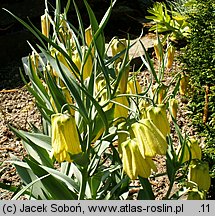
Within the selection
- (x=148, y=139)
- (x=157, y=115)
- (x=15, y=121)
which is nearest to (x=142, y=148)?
(x=148, y=139)

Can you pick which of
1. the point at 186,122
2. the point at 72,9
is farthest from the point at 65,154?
the point at 72,9

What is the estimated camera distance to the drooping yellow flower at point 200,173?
188 cm

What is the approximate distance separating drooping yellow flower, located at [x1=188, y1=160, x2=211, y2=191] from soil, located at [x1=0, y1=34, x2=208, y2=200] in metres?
0.86

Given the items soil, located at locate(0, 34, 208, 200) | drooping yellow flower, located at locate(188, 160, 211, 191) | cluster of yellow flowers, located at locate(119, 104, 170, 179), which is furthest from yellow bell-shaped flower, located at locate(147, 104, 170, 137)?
soil, located at locate(0, 34, 208, 200)

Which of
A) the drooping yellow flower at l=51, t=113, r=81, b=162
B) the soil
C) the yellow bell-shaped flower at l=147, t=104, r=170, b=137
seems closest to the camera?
the drooping yellow flower at l=51, t=113, r=81, b=162

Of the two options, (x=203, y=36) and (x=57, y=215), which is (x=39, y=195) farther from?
(x=203, y=36)

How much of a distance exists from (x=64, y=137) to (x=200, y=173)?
1.67 feet

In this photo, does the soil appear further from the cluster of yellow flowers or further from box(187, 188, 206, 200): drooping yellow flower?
the cluster of yellow flowers

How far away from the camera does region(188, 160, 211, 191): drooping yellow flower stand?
1875mm

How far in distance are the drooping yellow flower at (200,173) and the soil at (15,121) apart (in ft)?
2.84

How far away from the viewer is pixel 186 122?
11.4ft

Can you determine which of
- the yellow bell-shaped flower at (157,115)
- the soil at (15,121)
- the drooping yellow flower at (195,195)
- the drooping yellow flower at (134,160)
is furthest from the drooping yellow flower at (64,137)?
the soil at (15,121)

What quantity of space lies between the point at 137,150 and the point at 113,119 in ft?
0.89

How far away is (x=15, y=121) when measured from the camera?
3.52 meters
